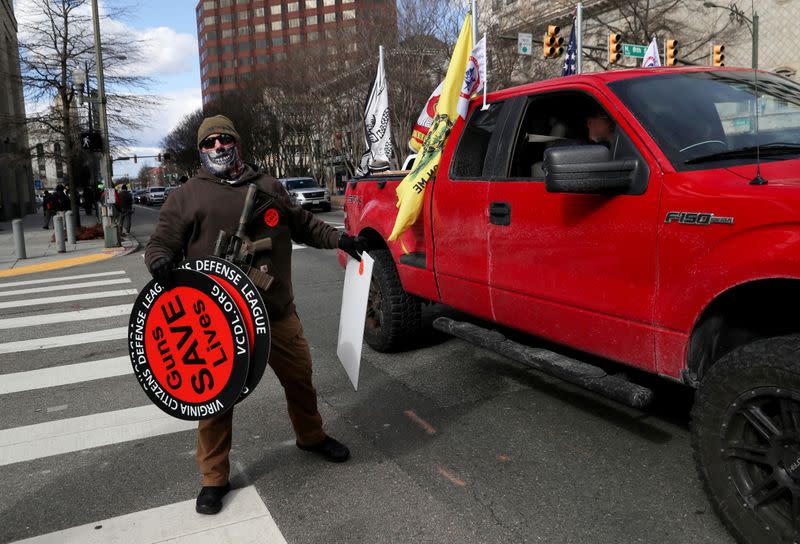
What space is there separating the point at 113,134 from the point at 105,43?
122 inches

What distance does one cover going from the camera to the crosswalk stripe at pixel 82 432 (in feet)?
14.1

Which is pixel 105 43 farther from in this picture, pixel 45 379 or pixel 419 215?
pixel 419 215

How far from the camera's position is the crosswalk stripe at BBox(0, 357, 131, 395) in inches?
227

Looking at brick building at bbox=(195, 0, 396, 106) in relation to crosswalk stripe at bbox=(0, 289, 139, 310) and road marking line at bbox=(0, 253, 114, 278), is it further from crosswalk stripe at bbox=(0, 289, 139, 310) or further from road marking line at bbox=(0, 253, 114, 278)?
crosswalk stripe at bbox=(0, 289, 139, 310)

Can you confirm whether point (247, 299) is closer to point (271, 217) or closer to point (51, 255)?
point (271, 217)

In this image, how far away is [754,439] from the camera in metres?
2.66

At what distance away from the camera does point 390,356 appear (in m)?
5.85

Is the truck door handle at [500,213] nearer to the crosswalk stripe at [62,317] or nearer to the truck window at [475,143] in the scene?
the truck window at [475,143]

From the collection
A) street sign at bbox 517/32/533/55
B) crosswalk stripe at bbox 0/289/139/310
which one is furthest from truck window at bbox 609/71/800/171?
street sign at bbox 517/32/533/55

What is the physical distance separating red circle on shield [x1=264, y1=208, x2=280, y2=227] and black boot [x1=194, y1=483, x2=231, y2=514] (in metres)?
1.32

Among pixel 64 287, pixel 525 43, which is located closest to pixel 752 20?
pixel 525 43

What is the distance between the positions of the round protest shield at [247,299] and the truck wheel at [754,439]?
189 cm

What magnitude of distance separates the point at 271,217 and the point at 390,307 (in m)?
2.19

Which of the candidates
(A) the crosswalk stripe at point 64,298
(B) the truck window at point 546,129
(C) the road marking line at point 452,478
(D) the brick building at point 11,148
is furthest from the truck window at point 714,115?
(D) the brick building at point 11,148
